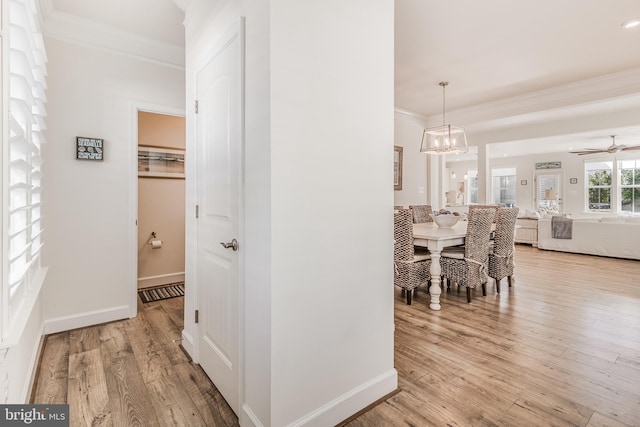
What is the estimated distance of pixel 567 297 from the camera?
3.46 meters

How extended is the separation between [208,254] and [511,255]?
3591 millimetres

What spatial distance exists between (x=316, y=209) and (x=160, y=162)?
346 cm

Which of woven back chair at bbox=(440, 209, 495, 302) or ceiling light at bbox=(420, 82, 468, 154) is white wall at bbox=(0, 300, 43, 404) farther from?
ceiling light at bbox=(420, 82, 468, 154)

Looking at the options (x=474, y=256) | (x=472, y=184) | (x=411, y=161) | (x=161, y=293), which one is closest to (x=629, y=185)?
(x=472, y=184)

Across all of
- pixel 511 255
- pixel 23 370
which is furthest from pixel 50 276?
pixel 511 255

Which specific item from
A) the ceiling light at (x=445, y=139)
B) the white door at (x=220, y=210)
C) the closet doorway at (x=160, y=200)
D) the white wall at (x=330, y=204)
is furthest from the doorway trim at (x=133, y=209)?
the ceiling light at (x=445, y=139)

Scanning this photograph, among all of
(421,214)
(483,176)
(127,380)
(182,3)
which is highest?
(182,3)

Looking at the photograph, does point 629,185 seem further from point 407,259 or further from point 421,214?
point 407,259

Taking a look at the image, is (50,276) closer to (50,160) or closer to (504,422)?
(50,160)

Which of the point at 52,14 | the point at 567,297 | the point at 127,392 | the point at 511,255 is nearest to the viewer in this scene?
the point at 127,392

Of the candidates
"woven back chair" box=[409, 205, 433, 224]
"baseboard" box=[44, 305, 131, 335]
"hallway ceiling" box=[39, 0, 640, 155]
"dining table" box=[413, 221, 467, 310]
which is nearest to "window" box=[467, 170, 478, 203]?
"hallway ceiling" box=[39, 0, 640, 155]

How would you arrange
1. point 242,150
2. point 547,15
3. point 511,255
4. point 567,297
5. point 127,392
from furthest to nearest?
1. point 511,255
2. point 567,297
3. point 547,15
4. point 127,392
5. point 242,150

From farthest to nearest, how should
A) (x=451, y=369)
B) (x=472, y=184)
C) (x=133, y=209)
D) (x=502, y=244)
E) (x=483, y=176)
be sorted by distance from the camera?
(x=472, y=184)
(x=483, y=176)
(x=502, y=244)
(x=133, y=209)
(x=451, y=369)

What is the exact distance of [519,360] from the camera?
7.01 feet
